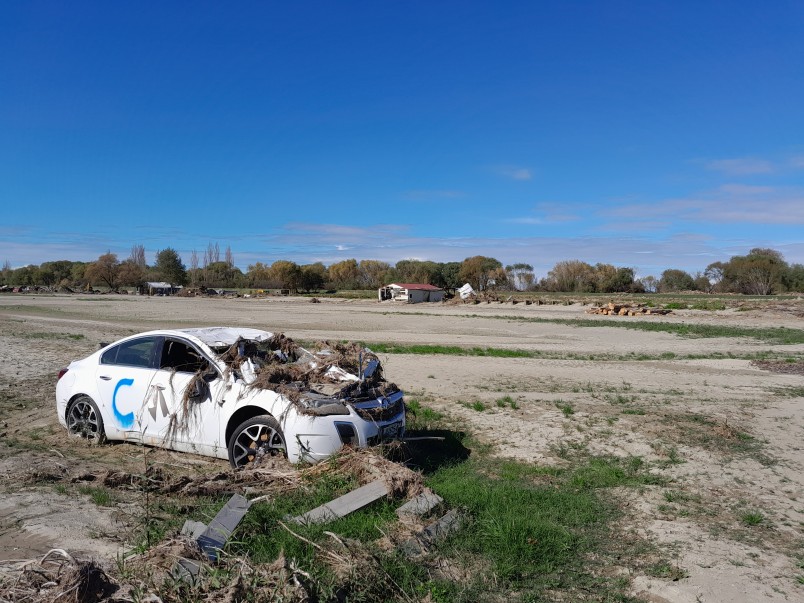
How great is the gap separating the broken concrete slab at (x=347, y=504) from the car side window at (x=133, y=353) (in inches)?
146

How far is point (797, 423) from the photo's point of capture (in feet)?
32.9

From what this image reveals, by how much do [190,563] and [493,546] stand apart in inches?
89.5

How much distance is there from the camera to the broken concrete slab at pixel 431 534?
4457 mm


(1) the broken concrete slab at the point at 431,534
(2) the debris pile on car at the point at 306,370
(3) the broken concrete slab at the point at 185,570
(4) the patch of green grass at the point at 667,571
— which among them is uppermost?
(2) the debris pile on car at the point at 306,370

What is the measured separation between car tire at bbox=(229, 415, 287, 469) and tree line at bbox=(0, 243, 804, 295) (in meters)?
118

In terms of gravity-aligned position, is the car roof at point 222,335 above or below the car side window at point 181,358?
above

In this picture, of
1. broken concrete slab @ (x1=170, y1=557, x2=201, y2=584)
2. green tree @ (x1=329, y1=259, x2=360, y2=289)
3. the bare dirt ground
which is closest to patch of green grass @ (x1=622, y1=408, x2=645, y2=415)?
the bare dirt ground

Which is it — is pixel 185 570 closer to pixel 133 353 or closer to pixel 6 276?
pixel 133 353

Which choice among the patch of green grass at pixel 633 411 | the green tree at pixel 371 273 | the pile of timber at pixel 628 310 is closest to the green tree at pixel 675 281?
the green tree at pixel 371 273

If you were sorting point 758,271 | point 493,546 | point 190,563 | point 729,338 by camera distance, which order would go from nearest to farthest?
point 190,563 → point 493,546 → point 729,338 → point 758,271

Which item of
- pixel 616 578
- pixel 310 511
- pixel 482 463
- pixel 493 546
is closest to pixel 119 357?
pixel 310 511

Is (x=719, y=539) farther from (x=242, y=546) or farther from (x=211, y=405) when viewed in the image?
(x=211, y=405)

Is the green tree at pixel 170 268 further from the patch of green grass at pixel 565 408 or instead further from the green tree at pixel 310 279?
the patch of green grass at pixel 565 408

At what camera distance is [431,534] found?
15.6 feet
